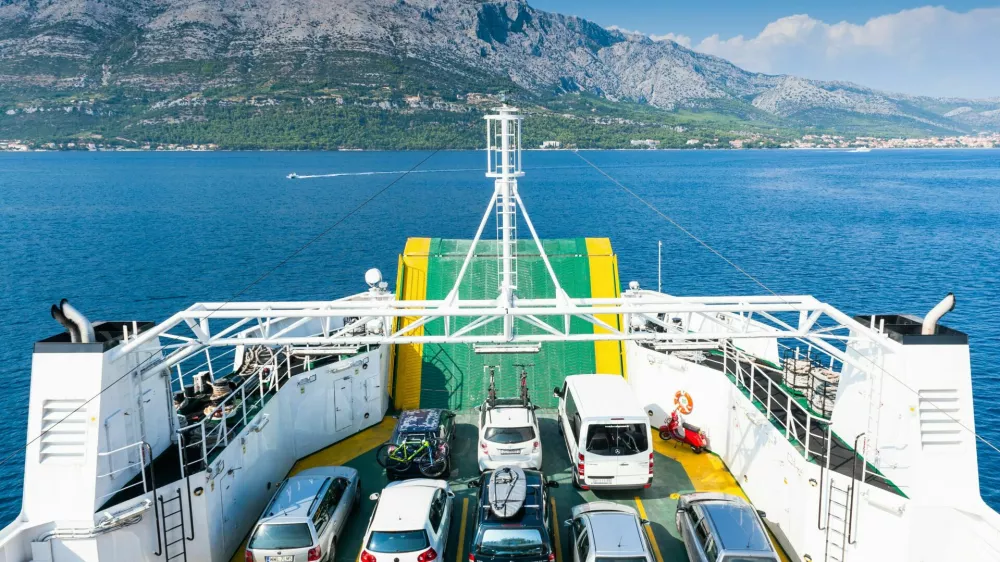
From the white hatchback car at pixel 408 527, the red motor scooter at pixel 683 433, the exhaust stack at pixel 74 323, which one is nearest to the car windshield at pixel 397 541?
the white hatchback car at pixel 408 527

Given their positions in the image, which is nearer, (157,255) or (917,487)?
(917,487)

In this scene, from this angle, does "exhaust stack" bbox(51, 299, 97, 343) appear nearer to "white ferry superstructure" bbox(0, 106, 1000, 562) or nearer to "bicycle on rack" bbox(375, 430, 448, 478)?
"white ferry superstructure" bbox(0, 106, 1000, 562)

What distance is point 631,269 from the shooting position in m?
54.5

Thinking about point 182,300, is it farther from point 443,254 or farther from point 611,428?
point 611,428

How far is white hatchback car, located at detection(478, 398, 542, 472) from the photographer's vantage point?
1403cm

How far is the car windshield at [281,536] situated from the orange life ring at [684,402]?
1041 cm

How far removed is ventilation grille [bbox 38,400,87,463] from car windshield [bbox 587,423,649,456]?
372 inches

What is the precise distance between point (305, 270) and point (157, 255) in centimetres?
1640

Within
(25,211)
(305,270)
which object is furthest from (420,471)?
(25,211)

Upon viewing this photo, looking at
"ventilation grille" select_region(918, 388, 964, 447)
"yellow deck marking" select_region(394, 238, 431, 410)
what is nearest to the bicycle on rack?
"yellow deck marking" select_region(394, 238, 431, 410)

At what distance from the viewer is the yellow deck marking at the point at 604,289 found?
19422 mm

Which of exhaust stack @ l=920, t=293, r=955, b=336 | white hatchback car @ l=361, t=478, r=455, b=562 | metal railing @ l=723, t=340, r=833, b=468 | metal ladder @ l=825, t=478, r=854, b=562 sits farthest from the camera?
metal railing @ l=723, t=340, r=833, b=468

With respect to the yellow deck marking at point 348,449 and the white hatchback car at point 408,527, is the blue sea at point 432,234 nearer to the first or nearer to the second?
the yellow deck marking at point 348,449

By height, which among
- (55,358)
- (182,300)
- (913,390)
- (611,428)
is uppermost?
(55,358)
